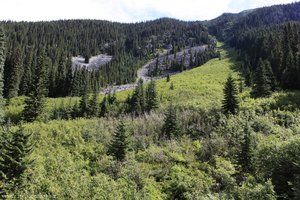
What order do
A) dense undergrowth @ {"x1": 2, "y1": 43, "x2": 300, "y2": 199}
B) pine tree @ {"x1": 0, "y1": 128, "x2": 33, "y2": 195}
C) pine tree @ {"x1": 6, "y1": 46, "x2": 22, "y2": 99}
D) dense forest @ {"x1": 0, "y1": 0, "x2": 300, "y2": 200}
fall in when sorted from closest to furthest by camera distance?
dense undergrowth @ {"x1": 2, "y1": 43, "x2": 300, "y2": 199} < dense forest @ {"x1": 0, "y1": 0, "x2": 300, "y2": 200} < pine tree @ {"x1": 0, "y1": 128, "x2": 33, "y2": 195} < pine tree @ {"x1": 6, "y1": 46, "x2": 22, "y2": 99}

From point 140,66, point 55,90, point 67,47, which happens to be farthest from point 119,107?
point 67,47

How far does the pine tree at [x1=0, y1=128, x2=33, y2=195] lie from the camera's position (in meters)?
25.8

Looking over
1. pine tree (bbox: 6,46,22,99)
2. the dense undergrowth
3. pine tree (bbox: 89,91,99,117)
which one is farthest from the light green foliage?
pine tree (bbox: 6,46,22,99)

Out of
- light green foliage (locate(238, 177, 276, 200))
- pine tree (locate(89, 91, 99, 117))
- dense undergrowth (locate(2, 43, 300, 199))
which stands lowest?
pine tree (locate(89, 91, 99, 117))

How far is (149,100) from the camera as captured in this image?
62594mm

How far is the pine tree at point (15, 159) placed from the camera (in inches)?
1014

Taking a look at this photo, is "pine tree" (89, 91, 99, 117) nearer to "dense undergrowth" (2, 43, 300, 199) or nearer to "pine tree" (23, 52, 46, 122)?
"pine tree" (23, 52, 46, 122)

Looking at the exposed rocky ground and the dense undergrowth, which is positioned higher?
the exposed rocky ground

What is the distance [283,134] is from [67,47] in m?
169

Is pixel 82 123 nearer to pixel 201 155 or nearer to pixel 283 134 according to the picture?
pixel 201 155

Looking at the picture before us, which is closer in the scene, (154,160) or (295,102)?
(154,160)

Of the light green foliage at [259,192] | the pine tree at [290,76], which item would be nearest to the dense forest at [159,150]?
the light green foliage at [259,192]

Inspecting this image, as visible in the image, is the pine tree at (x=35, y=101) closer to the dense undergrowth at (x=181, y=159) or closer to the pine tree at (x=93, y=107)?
the pine tree at (x=93, y=107)

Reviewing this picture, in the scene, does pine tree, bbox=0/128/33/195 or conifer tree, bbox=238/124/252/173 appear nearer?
pine tree, bbox=0/128/33/195
